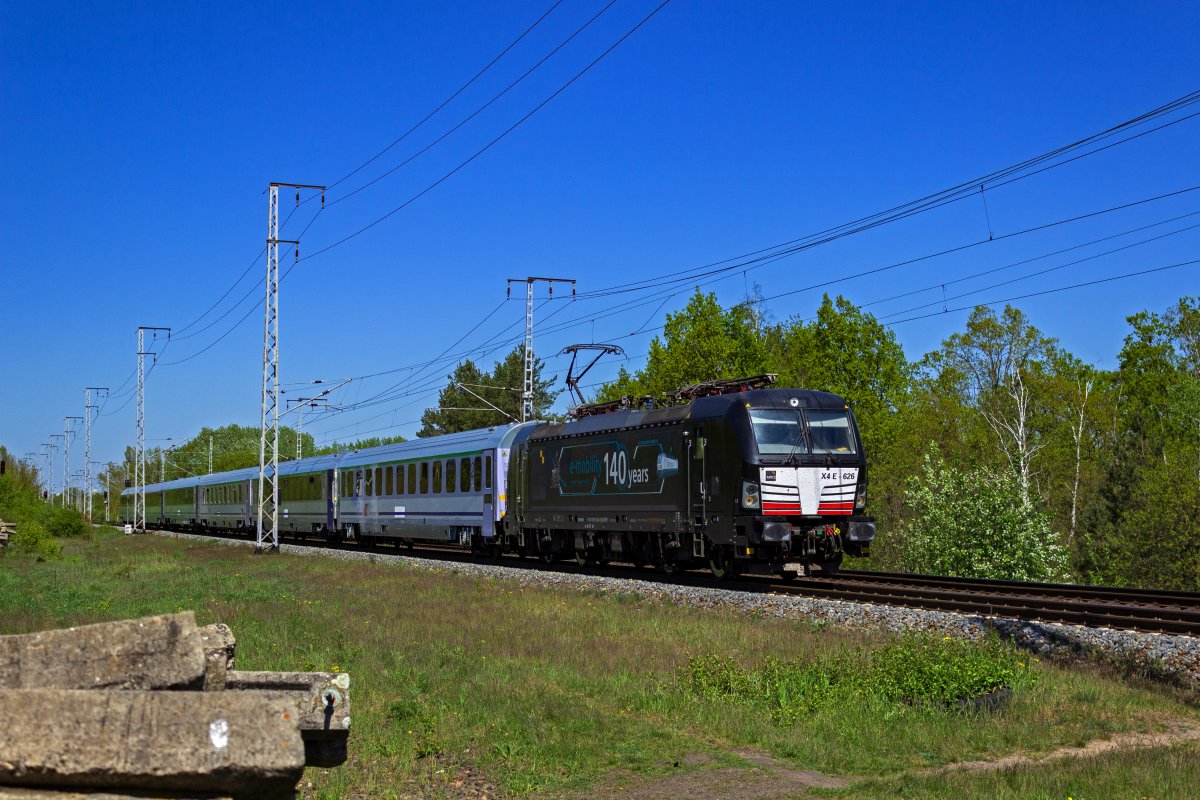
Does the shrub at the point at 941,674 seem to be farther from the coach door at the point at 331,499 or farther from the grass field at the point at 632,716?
the coach door at the point at 331,499

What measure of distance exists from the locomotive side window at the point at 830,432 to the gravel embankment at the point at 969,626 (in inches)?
140

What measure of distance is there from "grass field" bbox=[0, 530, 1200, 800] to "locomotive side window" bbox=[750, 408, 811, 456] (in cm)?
477

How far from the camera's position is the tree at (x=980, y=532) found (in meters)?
27.3

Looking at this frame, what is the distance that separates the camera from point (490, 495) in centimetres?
3325

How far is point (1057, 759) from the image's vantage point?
329 inches

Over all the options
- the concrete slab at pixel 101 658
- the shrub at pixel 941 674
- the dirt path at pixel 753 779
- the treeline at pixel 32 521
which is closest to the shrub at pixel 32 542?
the treeline at pixel 32 521

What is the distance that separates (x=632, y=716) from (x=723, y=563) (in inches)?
556

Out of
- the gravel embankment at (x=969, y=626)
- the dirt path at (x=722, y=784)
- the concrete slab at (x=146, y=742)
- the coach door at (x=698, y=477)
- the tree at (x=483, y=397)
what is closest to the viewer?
the concrete slab at (x=146, y=742)

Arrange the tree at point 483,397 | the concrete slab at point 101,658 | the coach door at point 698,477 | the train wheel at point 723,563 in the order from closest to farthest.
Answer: the concrete slab at point 101,658
the coach door at point 698,477
the train wheel at point 723,563
the tree at point 483,397

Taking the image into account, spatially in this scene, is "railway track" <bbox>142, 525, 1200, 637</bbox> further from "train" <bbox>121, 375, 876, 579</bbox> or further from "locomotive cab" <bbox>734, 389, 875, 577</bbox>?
"locomotive cab" <bbox>734, 389, 875, 577</bbox>

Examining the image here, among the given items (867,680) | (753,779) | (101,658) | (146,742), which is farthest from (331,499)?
(146,742)

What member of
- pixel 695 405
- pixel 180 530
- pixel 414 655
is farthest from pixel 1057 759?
pixel 180 530

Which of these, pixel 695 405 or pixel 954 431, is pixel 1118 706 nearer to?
pixel 695 405

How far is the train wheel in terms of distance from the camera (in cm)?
2311
